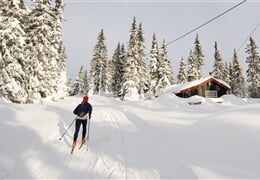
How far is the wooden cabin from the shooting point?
111ft

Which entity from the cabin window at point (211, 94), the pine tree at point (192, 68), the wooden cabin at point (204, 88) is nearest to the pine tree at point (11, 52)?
the wooden cabin at point (204, 88)

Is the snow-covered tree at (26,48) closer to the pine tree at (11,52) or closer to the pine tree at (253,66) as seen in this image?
the pine tree at (11,52)

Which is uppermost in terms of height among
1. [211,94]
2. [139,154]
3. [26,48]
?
[26,48]

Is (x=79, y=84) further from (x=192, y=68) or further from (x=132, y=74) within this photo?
(x=192, y=68)

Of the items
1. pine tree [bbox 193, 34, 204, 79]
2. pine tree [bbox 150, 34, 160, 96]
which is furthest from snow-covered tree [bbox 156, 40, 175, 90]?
pine tree [bbox 193, 34, 204, 79]

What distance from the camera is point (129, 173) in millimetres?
4906

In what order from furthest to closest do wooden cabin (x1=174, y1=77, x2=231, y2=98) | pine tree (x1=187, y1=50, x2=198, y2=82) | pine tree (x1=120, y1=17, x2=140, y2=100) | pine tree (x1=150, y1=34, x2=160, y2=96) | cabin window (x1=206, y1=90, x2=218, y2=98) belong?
pine tree (x1=187, y1=50, x2=198, y2=82) → pine tree (x1=150, y1=34, x2=160, y2=96) → pine tree (x1=120, y1=17, x2=140, y2=100) → cabin window (x1=206, y1=90, x2=218, y2=98) → wooden cabin (x1=174, y1=77, x2=231, y2=98)

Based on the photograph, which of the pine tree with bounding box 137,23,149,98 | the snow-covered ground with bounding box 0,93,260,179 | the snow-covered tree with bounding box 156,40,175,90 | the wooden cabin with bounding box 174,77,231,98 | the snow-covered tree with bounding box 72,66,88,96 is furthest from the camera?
the snow-covered tree with bounding box 72,66,88,96

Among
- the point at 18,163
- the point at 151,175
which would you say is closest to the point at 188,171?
the point at 151,175

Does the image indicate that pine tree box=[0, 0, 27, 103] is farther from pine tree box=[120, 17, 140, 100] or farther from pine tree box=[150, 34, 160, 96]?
pine tree box=[150, 34, 160, 96]

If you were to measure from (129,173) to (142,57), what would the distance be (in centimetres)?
4003

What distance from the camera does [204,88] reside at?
116 feet

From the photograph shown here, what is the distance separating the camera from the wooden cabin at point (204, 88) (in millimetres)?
33875

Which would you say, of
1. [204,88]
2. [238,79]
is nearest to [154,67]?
[204,88]
